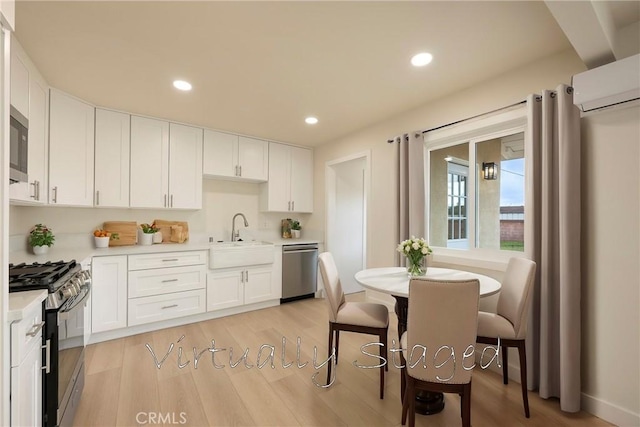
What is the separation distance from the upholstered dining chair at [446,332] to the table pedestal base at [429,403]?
1.30 feet

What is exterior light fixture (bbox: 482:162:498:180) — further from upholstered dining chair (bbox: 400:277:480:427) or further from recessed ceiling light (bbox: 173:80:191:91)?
recessed ceiling light (bbox: 173:80:191:91)

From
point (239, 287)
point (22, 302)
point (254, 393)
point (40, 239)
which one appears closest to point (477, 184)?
point (254, 393)

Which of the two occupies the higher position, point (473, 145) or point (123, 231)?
point (473, 145)

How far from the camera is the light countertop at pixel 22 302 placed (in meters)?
1.05

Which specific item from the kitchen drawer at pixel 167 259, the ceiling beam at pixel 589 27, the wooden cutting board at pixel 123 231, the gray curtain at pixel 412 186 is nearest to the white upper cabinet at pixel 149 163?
the wooden cutting board at pixel 123 231

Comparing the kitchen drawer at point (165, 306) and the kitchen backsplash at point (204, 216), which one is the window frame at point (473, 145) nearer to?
the kitchen backsplash at point (204, 216)

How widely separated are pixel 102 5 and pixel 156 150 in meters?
1.95

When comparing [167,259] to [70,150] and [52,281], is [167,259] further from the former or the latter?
[52,281]

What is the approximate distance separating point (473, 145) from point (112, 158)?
367 centimetres

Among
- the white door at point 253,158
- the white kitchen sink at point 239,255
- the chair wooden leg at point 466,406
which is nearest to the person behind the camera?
the chair wooden leg at point 466,406

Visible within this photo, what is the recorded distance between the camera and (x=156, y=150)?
332 cm

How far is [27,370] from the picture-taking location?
1.18m

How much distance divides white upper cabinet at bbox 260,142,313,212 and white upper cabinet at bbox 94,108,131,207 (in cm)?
177

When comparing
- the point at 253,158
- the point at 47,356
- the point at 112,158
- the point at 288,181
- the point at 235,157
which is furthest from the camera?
the point at 288,181
